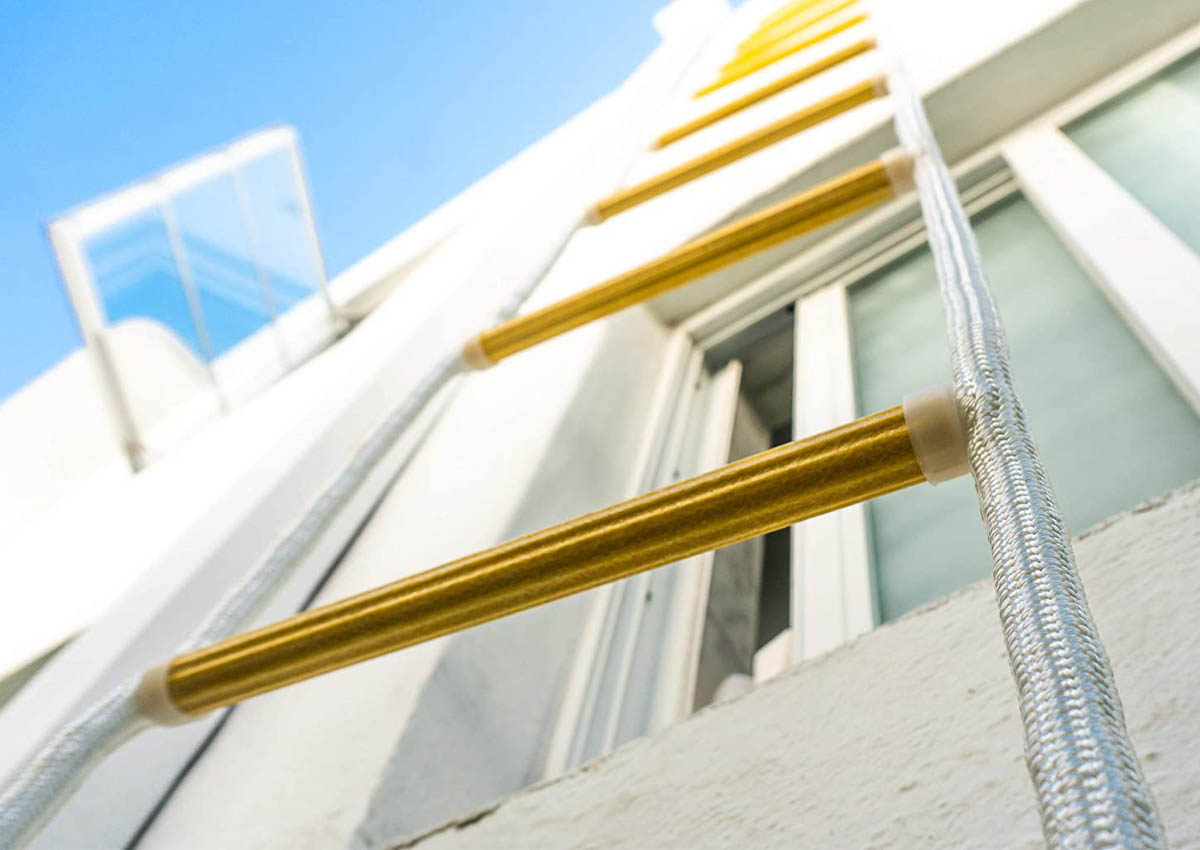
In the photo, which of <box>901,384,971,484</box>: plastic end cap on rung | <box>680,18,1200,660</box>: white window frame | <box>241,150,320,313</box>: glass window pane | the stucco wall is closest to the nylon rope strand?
<box>901,384,971,484</box>: plastic end cap on rung

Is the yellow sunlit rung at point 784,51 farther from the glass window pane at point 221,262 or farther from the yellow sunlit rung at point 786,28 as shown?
the glass window pane at point 221,262

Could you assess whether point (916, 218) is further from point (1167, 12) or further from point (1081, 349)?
point (1081, 349)

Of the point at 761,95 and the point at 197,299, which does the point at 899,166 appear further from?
the point at 197,299

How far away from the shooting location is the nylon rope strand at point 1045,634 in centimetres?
29

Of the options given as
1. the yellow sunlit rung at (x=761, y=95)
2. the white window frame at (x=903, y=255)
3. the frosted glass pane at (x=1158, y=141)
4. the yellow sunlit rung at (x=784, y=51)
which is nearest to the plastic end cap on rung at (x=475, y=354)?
the white window frame at (x=903, y=255)

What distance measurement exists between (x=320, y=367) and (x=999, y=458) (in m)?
2.12

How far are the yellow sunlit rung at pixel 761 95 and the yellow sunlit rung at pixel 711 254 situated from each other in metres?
0.76

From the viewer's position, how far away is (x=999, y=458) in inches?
18.1

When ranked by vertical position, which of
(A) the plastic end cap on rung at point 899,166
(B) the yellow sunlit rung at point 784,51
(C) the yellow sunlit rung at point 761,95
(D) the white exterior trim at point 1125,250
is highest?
(B) the yellow sunlit rung at point 784,51

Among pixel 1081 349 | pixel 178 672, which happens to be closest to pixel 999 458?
pixel 178 672

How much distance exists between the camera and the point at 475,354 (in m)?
1.11

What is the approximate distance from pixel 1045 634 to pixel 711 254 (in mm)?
814

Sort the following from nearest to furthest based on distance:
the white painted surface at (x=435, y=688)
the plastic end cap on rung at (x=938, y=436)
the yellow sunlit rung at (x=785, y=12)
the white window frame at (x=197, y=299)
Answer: the plastic end cap on rung at (x=938, y=436)
the white painted surface at (x=435, y=688)
the white window frame at (x=197, y=299)
the yellow sunlit rung at (x=785, y=12)

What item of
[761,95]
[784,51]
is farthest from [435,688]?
[784,51]
